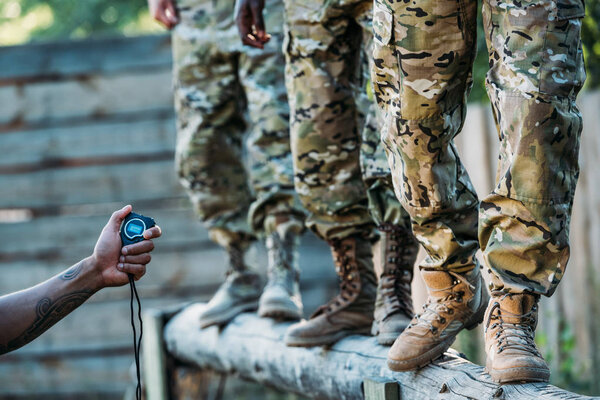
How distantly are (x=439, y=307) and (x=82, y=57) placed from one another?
3757mm

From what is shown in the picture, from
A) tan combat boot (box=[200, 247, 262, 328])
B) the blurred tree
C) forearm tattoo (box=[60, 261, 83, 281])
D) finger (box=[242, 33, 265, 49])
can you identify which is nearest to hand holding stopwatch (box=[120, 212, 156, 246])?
forearm tattoo (box=[60, 261, 83, 281])

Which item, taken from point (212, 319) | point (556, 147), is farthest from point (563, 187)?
point (212, 319)

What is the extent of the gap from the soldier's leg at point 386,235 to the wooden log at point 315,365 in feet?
0.40

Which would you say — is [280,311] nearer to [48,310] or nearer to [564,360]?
[48,310]

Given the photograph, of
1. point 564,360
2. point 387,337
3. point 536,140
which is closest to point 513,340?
point 536,140

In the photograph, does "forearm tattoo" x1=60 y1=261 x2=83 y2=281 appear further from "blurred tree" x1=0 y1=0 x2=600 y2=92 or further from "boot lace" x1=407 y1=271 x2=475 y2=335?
"blurred tree" x1=0 y1=0 x2=600 y2=92

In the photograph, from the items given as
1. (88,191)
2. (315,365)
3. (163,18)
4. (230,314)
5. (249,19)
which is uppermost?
(249,19)

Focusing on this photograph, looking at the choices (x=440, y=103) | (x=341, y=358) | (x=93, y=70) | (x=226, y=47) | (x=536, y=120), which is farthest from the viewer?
(x=93, y=70)

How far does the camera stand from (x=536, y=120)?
1.79 metres

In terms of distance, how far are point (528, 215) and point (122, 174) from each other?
3.83 m

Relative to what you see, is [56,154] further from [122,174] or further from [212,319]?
[212,319]

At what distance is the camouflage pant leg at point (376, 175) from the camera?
244 centimetres

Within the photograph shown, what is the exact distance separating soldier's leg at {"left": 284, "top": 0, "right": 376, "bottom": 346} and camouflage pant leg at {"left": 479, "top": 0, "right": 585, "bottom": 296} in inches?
32.8

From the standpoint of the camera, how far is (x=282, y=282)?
124 inches
